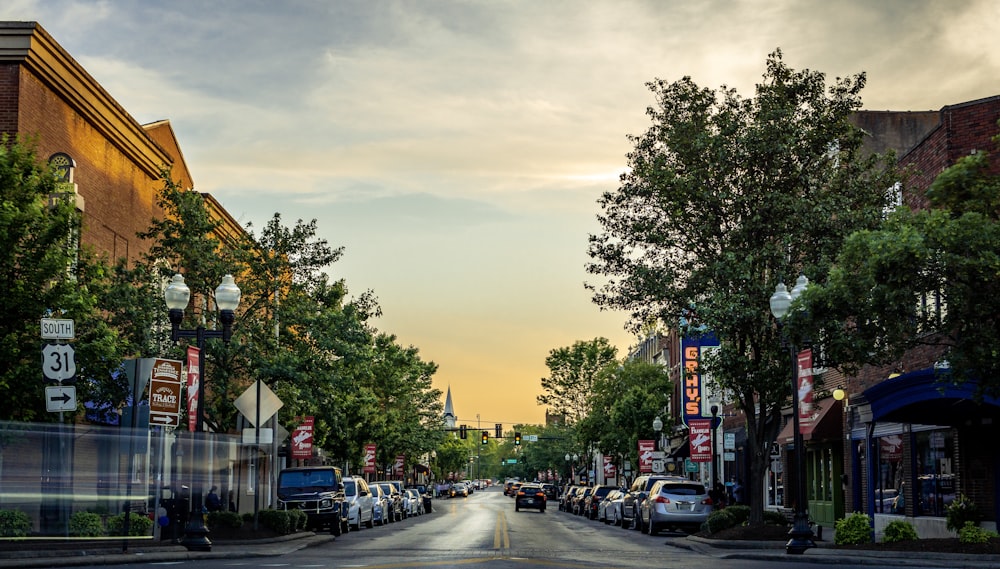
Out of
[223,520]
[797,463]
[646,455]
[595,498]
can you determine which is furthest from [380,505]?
[797,463]

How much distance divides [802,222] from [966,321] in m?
9.76

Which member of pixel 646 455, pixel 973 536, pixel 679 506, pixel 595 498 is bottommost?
pixel 595 498

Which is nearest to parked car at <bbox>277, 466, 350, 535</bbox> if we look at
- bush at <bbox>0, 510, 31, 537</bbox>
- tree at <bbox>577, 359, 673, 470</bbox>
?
bush at <bbox>0, 510, 31, 537</bbox>

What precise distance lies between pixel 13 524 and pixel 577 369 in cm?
7995

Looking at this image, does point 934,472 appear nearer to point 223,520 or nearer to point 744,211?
point 744,211

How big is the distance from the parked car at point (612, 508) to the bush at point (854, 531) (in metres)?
21.5

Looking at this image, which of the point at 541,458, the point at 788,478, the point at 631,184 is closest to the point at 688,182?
the point at 631,184

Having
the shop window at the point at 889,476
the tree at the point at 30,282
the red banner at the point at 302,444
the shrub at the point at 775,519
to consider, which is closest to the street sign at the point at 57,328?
the tree at the point at 30,282

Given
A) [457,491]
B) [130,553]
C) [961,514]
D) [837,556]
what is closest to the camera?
[130,553]

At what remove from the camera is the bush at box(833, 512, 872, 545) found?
80.6 feet

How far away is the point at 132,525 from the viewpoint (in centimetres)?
2478

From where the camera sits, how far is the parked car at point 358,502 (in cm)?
3953

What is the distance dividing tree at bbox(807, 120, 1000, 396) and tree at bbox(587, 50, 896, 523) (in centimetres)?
806

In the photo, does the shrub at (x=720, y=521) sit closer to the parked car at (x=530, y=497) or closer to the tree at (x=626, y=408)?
the parked car at (x=530, y=497)
